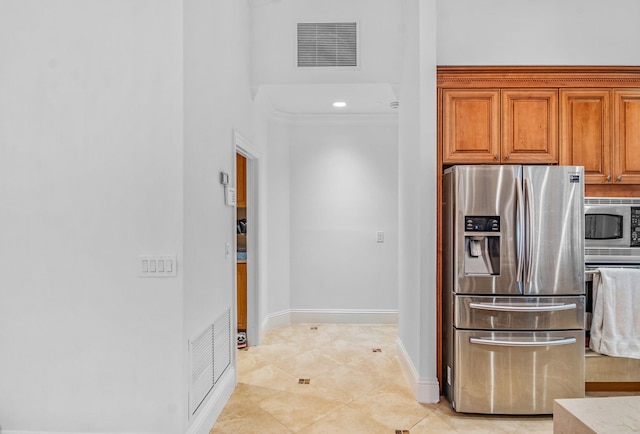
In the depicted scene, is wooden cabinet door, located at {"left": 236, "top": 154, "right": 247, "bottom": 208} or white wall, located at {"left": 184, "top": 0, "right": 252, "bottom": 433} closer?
white wall, located at {"left": 184, "top": 0, "right": 252, "bottom": 433}

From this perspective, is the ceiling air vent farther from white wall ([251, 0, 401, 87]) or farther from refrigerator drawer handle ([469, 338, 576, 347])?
refrigerator drawer handle ([469, 338, 576, 347])

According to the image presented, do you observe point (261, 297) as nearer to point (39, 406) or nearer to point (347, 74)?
point (39, 406)

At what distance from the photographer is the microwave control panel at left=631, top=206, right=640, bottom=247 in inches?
107

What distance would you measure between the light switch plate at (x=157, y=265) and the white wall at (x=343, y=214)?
269 cm

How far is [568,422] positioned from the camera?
972 mm

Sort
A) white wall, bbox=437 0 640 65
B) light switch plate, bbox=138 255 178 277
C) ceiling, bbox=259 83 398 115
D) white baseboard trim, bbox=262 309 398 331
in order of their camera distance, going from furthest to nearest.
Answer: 1. white baseboard trim, bbox=262 309 398 331
2. ceiling, bbox=259 83 398 115
3. white wall, bbox=437 0 640 65
4. light switch plate, bbox=138 255 178 277

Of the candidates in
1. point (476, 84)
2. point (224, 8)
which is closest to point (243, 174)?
point (224, 8)

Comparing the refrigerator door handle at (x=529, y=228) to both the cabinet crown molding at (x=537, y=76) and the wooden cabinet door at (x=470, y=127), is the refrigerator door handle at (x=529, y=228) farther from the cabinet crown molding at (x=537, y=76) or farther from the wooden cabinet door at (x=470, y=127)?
the cabinet crown molding at (x=537, y=76)

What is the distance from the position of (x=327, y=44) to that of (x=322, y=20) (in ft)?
0.72

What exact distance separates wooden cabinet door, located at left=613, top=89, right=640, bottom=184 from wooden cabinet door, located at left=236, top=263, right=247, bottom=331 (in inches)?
130

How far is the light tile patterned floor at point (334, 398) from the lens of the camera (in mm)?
2408

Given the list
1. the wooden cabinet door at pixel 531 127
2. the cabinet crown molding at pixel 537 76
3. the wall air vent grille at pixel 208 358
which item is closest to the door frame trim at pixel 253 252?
the wall air vent grille at pixel 208 358

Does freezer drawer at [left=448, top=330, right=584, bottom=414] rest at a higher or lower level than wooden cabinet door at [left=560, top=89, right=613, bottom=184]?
lower

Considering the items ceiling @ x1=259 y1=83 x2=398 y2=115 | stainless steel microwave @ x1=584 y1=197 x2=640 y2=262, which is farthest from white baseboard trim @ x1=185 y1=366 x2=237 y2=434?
stainless steel microwave @ x1=584 y1=197 x2=640 y2=262
